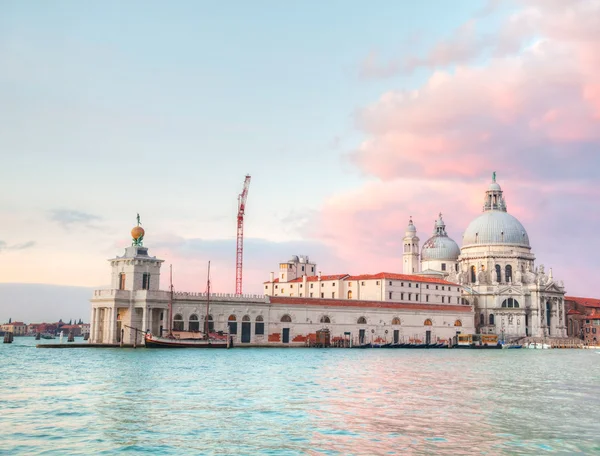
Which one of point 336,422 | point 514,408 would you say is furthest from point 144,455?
point 514,408

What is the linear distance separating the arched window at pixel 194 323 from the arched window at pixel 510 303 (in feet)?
192

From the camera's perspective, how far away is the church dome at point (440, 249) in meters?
130

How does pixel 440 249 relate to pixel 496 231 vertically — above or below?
below

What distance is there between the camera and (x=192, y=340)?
72875mm

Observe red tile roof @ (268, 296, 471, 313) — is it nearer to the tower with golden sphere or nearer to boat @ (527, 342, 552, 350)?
boat @ (527, 342, 552, 350)

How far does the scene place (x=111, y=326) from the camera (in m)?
72.2

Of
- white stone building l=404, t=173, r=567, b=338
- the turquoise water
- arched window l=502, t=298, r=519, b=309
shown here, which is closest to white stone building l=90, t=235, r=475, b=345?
white stone building l=404, t=173, r=567, b=338

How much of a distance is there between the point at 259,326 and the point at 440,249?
57.6m

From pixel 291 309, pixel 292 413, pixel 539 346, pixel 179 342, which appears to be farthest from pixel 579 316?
pixel 292 413

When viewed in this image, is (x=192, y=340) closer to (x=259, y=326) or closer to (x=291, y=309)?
(x=259, y=326)

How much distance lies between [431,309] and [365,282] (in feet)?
32.0

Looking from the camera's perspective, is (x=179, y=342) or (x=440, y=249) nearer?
(x=179, y=342)

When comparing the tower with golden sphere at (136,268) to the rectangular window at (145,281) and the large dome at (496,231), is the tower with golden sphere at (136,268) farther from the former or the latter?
the large dome at (496,231)

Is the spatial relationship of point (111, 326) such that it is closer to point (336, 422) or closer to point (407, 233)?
point (336, 422)
